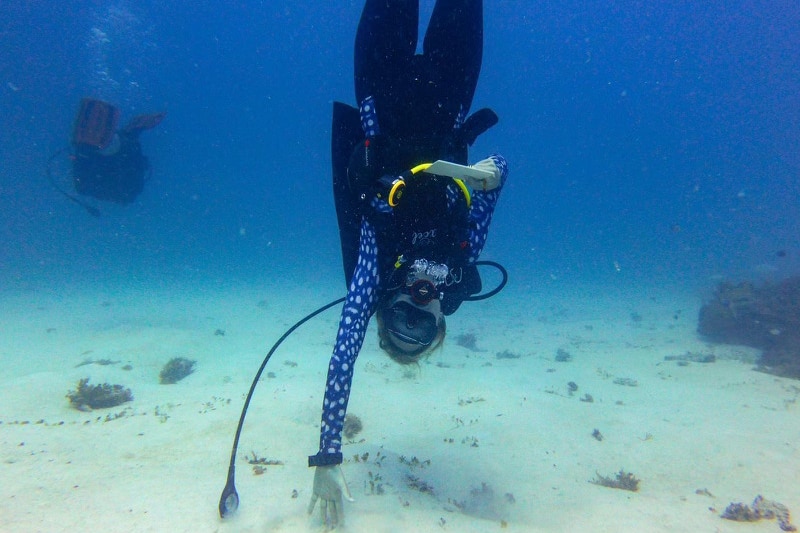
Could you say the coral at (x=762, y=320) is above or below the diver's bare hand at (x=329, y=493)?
above

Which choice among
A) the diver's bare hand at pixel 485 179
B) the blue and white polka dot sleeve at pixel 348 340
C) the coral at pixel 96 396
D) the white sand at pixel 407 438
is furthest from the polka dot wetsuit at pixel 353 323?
the coral at pixel 96 396

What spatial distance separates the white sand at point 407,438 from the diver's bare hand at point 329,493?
0.25 metres

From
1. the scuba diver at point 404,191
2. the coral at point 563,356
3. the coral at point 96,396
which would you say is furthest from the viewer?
the coral at point 563,356

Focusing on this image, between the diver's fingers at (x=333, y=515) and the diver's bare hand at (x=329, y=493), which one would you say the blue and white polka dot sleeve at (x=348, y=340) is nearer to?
the diver's bare hand at (x=329, y=493)

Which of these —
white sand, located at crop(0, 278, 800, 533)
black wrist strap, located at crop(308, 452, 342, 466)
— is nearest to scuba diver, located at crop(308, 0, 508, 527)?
black wrist strap, located at crop(308, 452, 342, 466)

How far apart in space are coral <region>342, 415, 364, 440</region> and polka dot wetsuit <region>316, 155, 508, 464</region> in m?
3.24

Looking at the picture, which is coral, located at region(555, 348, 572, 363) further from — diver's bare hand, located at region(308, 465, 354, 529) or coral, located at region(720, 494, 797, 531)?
diver's bare hand, located at region(308, 465, 354, 529)

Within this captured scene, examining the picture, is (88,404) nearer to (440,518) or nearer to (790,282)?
(440,518)

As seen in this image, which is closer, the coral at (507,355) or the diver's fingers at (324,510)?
the diver's fingers at (324,510)

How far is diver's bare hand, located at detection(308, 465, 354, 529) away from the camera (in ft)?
10.2

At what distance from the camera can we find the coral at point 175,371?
9.70 m

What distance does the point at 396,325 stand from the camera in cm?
320

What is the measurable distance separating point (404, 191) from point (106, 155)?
17044 millimetres

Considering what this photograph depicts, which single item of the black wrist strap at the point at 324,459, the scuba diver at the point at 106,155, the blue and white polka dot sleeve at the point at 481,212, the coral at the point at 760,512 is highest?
the scuba diver at the point at 106,155
